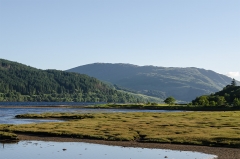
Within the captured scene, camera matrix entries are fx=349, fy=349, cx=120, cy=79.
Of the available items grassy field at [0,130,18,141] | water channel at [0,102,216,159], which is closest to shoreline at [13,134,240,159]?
grassy field at [0,130,18,141]

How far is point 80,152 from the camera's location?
222ft

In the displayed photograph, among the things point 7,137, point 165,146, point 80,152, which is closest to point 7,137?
point 7,137

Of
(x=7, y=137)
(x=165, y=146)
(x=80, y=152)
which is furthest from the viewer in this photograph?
(x=7, y=137)

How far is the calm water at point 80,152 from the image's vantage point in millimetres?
63188

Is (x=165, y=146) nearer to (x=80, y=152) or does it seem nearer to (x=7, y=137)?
(x=80, y=152)

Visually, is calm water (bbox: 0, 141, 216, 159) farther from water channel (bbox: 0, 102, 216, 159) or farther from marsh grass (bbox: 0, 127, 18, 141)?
marsh grass (bbox: 0, 127, 18, 141)

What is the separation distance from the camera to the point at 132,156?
63688 mm

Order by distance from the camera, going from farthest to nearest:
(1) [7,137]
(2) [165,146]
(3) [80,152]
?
(1) [7,137] < (2) [165,146] < (3) [80,152]

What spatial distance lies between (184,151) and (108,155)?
15.8m

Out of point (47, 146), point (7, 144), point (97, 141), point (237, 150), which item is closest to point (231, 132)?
point (237, 150)

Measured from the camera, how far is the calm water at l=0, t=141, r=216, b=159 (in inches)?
2488

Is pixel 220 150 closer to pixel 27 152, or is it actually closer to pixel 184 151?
pixel 184 151

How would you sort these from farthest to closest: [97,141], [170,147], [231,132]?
[231,132] → [97,141] → [170,147]

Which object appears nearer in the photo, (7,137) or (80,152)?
(80,152)
